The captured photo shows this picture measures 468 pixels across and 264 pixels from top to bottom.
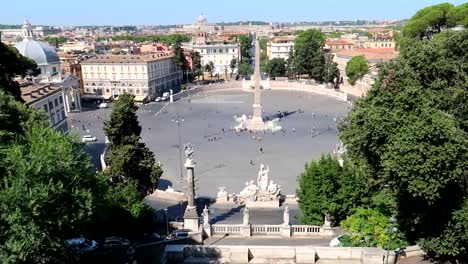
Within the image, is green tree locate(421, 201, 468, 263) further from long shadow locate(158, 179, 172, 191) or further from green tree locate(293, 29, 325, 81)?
green tree locate(293, 29, 325, 81)

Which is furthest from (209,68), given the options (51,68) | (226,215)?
(226,215)

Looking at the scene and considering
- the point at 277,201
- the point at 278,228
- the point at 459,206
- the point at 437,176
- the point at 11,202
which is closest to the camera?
the point at 11,202

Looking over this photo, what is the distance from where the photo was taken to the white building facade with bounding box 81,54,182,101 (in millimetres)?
81569

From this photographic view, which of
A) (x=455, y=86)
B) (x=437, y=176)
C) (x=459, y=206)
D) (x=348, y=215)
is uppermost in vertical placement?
(x=455, y=86)

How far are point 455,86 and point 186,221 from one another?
554 inches

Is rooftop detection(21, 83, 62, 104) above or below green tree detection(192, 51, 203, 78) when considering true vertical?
above

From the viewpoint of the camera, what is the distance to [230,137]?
53.7 m

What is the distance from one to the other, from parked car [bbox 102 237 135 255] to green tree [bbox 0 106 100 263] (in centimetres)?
446

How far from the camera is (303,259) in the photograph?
19.0 meters

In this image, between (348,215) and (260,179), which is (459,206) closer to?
(348,215)

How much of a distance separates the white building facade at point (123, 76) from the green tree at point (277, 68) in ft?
75.6

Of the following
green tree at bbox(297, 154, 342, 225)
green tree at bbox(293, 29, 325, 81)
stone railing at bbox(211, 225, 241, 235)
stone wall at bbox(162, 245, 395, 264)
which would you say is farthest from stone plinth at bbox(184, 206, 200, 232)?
green tree at bbox(293, 29, 325, 81)

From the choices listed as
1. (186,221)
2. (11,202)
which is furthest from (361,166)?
(11,202)

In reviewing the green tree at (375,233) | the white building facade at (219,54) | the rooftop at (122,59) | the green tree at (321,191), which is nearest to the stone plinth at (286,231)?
the green tree at (321,191)
